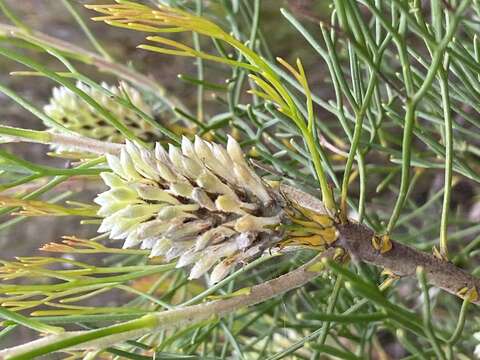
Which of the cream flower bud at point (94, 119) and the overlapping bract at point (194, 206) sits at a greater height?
the overlapping bract at point (194, 206)

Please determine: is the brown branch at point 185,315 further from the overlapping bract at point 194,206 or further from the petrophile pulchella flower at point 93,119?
the petrophile pulchella flower at point 93,119

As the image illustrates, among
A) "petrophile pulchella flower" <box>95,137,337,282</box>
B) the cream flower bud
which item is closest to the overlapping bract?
"petrophile pulchella flower" <box>95,137,337,282</box>

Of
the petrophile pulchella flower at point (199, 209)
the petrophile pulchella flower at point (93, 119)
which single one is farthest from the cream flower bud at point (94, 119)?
the petrophile pulchella flower at point (199, 209)

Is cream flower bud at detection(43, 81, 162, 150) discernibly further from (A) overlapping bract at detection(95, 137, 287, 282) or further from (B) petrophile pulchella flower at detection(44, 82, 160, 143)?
(A) overlapping bract at detection(95, 137, 287, 282)

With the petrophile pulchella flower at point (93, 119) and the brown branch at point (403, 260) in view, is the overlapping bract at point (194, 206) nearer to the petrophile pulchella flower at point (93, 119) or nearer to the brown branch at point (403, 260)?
the brown branch at point (403, 260)

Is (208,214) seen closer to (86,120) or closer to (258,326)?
(86,120)

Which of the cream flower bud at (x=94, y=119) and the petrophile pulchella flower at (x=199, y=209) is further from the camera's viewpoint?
the cream flower bud at (x=94, y=119)

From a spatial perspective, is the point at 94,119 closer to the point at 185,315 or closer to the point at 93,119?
the point at 93,119

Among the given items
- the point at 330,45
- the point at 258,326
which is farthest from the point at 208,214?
the point at 258,326
